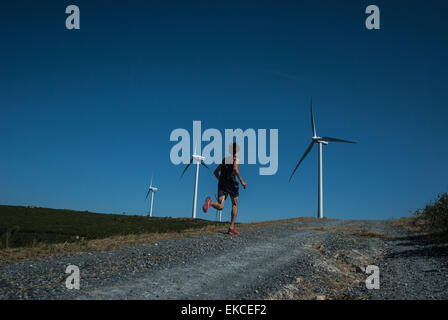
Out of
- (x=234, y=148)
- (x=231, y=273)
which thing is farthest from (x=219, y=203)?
(x=231, y=273)

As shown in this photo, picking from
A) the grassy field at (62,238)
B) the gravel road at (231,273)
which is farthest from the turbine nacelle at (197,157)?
the gravel road at (231,273)

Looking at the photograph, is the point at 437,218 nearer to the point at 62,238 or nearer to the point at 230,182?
the point at 230,182

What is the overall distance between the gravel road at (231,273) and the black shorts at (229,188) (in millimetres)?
2180

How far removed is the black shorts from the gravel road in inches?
85.8

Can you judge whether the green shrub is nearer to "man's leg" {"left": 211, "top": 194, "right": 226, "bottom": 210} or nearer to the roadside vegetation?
the roadside vegetation

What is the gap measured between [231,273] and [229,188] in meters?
5.84

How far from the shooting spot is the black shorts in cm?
1212

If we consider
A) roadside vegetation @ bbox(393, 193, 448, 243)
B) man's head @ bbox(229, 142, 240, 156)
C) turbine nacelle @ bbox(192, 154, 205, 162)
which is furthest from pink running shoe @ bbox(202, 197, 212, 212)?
turbine nacelle @ bbox(192, 154, 205, 162)

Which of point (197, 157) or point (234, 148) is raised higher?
point (197, 157)

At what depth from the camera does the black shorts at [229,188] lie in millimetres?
12125

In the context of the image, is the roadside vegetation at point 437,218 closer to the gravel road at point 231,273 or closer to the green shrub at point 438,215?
the green shrub at point 438,215

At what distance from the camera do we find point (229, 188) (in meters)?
12.1
